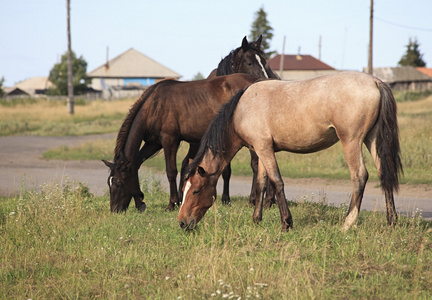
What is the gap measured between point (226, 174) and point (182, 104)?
1635mm

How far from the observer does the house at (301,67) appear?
254ft

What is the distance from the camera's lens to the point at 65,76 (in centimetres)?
6862

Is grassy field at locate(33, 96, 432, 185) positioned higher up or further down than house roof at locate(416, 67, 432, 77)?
further down

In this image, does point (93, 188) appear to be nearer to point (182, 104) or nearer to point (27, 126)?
point (182, 104)

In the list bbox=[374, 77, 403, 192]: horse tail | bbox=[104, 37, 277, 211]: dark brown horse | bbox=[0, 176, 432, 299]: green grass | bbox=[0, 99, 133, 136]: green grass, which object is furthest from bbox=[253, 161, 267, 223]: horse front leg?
bbox=[0, 99, 133, 136]: green grass

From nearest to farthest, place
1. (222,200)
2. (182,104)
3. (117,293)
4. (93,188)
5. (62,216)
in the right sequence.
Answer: (117,293) < (62,216) < (182,104) < (222,200) < (93,188)

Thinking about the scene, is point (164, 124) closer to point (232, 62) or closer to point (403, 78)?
point (232, 62)

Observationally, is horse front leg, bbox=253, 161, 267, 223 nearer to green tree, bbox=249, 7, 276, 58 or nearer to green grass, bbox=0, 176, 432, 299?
green grass, bbox=0, 176, 432, 299

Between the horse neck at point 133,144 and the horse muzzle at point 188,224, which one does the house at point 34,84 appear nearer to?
the horse neck at point 133,144

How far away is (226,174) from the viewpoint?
9297mm

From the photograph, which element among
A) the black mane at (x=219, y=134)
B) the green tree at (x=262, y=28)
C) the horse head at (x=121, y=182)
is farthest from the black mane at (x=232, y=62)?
the green tree at (x=262, y=28)

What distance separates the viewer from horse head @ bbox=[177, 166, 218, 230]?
20.1ft

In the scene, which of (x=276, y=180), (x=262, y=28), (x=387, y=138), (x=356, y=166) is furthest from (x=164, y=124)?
(x=262, y=28)

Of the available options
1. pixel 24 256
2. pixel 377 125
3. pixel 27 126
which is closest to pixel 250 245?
pixel 377 125
